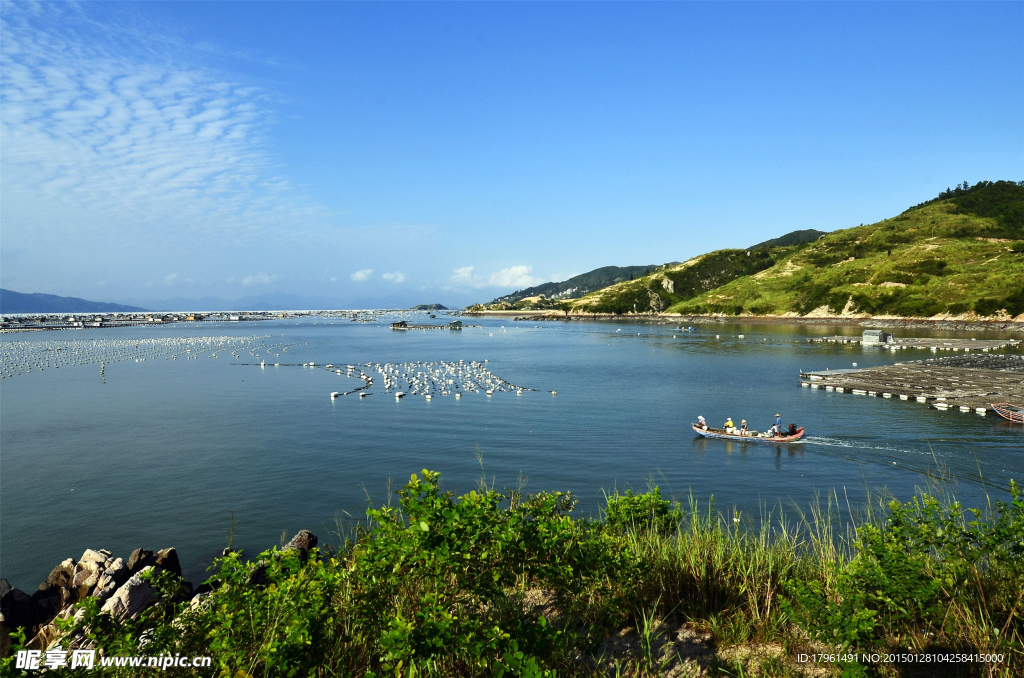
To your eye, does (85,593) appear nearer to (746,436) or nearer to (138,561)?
(138,561)

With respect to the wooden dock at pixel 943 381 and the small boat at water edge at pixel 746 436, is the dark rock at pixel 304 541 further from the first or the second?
the wooden dock at pixel 943 381

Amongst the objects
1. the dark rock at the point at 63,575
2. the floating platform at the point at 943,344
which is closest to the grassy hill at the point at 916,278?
the floating platform at the point at 943,344

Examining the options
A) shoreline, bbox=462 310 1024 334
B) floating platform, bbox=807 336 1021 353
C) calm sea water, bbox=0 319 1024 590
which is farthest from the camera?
shoreline, bbox=462 310 1024 334

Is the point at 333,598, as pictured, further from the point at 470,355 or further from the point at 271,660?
the point at 470,355

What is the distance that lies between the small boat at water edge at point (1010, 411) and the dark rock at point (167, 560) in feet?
158

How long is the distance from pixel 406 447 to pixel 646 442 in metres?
15.3

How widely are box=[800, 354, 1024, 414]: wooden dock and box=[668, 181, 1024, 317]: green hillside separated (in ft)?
250

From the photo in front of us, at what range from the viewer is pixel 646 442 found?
1394 inches

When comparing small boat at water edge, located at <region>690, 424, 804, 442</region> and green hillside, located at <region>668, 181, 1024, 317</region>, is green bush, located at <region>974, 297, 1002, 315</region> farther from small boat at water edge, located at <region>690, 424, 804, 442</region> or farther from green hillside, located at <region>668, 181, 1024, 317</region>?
small boat at water edge, located at <region>690, 424, 804, 442</region>

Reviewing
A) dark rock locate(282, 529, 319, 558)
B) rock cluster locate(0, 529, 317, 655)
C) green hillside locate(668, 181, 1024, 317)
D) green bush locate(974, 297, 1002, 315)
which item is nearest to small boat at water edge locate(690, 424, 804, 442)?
dark rock locate(282, 529, 319, 558)

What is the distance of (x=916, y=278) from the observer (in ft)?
482

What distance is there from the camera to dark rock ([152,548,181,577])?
1647cm

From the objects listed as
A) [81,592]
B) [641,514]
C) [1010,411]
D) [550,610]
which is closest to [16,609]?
[81,592]

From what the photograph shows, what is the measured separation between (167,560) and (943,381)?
6227 cm
